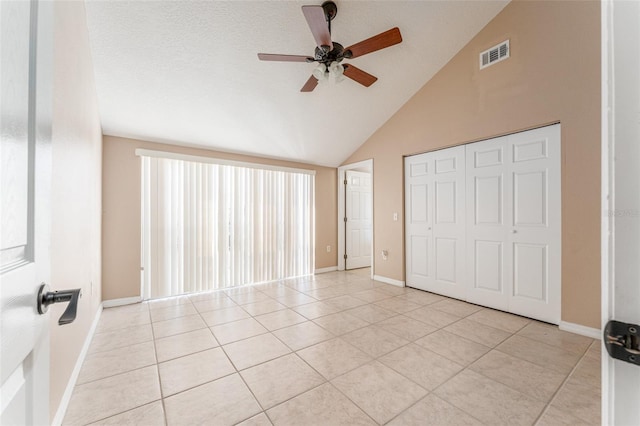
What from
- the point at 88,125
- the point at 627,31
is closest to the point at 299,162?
the point at 88,125

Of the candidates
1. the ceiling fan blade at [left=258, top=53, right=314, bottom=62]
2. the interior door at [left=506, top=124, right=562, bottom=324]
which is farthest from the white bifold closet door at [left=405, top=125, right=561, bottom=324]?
the ceiling fan blade at [left=258, top=53, right=314, bottom=62]

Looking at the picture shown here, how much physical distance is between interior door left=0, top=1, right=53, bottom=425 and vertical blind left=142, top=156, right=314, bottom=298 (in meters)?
→ 3.36

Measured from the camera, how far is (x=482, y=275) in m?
3.21

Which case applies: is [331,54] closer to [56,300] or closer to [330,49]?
[330,49]

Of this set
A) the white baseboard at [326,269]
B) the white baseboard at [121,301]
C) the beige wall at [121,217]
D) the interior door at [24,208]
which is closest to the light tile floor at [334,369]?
the white baseboard at [121,301]

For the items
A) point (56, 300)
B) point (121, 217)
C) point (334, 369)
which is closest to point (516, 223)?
point (334, 369)

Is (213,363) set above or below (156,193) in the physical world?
below

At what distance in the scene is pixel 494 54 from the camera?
119 inches

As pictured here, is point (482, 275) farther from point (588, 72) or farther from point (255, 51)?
point (255, 51)

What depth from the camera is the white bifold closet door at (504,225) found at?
2.68 metres

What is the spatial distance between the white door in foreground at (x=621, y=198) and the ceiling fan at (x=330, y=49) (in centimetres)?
175

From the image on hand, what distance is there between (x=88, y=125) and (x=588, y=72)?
453cm

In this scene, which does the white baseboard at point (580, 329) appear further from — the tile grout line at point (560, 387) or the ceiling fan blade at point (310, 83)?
the ceiling fan blade at point (310, 83)

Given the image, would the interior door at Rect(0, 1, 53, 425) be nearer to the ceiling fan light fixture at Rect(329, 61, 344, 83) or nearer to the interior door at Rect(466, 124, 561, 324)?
the ceiling fan light fixture at Rect(329, 61, 344, 83)
